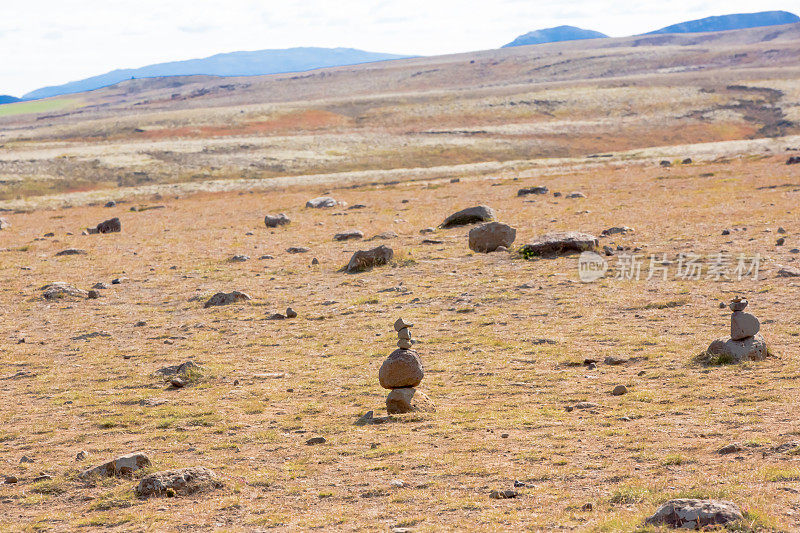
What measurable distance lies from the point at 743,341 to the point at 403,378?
674 cm

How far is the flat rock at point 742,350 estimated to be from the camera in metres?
14.1

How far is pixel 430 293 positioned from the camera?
22.8 meters

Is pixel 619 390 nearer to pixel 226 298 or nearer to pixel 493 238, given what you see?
pixel 226 298

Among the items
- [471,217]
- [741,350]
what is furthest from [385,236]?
[741,350]

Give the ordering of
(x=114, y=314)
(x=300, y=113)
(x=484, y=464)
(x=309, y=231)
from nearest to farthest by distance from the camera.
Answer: (x=484, y=464)
(x=114, y=314)
(x=309, y=231)
(x=300, y=113)

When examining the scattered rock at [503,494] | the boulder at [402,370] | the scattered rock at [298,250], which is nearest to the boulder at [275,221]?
the scattered rock at [298,250]

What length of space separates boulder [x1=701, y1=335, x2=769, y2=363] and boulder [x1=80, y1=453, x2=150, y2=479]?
10.5 m

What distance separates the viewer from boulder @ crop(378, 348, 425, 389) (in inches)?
510

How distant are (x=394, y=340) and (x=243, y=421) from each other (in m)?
5.83

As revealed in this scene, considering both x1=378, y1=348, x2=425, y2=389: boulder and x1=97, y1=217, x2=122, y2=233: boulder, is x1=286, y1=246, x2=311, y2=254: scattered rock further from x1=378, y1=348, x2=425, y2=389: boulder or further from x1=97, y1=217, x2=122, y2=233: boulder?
x1=378, y1=348, x2=425, y2=389: boulder

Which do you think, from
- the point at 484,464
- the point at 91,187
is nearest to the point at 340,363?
the point at 484,464

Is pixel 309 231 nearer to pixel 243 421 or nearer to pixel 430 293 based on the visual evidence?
pixel 430 293

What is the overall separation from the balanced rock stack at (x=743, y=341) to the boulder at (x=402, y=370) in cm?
603

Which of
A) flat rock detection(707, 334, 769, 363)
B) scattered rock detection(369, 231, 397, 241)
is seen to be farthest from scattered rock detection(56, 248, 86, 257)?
flat rock detection(707, 334, 769, 363)
